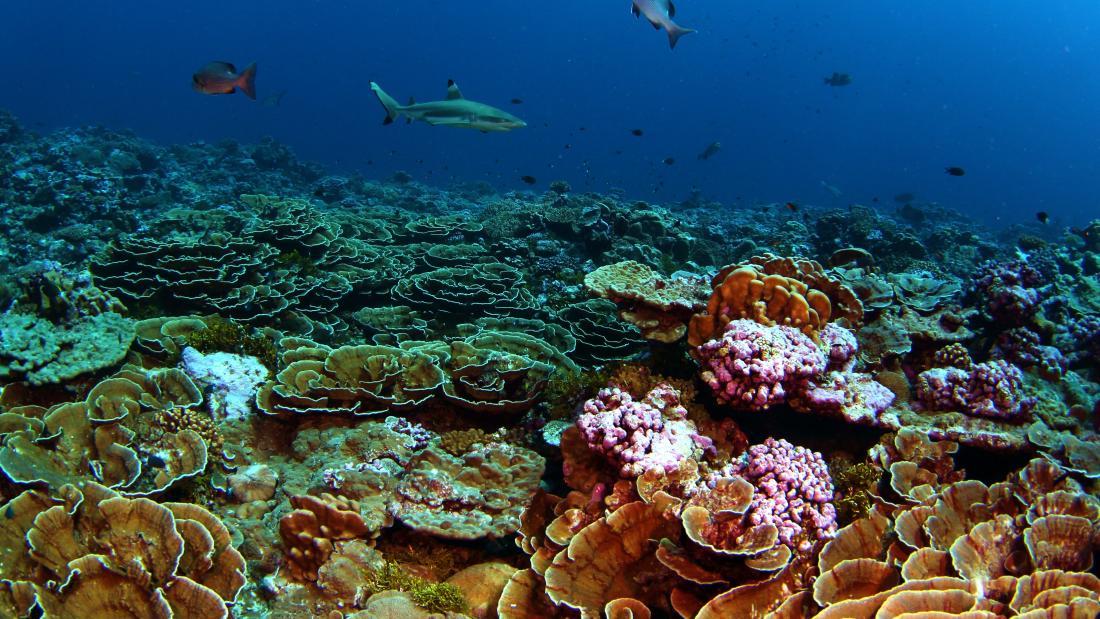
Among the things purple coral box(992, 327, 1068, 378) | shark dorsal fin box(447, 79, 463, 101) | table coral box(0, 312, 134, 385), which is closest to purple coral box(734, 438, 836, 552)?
purple coral box(992, 327, 1068, 378)

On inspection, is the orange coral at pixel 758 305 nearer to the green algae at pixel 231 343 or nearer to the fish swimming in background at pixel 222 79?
the green algae at pixel 231 343

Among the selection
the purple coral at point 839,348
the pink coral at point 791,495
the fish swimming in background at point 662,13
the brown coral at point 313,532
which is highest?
the fish swimming in background at point 662,13

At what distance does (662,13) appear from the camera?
8.97 m

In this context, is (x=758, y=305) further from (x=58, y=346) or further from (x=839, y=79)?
(x=839, y=79)

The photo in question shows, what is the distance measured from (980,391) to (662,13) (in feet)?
23.9

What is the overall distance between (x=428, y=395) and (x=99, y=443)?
264 centimetres

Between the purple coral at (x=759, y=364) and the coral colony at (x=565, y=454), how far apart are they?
26mm

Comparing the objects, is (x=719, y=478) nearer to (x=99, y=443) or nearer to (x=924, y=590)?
(x=924, y=590)

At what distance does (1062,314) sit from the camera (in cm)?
758

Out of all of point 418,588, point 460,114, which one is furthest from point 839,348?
point 460,114

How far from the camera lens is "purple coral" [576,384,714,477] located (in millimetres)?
3740

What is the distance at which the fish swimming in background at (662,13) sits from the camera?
8805 mm

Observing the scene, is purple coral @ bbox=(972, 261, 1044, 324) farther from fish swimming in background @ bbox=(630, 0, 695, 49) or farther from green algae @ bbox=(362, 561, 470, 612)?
green algae @ bbox=(362, 561, 470, 612)

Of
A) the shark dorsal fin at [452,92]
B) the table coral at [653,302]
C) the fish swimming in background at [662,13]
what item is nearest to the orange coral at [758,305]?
the table coral at [653,302]
